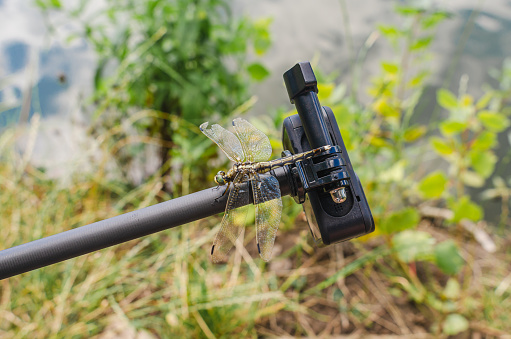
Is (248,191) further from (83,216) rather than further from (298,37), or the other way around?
(298,37)

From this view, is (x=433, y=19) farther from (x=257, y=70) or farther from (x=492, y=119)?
(x=257, y=70)

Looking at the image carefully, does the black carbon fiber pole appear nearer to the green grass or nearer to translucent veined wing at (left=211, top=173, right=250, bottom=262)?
translucent veined wing at (left=211, top=173, right=250, bottom=262)

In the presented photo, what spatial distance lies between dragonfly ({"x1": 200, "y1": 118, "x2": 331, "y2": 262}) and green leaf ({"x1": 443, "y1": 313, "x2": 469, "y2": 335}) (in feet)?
2.48

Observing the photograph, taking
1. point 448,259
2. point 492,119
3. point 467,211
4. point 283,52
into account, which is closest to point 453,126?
point 492,119

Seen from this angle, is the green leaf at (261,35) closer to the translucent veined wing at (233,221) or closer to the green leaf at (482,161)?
the green leaf at (482,161)

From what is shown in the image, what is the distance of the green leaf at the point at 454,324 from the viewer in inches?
34.0

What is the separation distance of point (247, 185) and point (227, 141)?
4.2 inches

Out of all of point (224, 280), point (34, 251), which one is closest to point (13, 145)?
point (224, 280)

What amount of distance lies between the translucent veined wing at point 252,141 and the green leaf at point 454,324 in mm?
771

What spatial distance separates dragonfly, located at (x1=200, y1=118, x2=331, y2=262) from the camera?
0.32 meters

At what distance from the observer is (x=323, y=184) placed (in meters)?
0.28

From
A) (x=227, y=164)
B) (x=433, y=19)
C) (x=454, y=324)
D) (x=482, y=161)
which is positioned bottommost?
(x=454, y=324)

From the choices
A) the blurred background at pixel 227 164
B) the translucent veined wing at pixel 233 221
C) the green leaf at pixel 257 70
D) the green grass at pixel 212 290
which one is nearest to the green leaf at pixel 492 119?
the blurred background at pixel 227 164

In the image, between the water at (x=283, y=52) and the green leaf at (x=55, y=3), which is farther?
the water at (x=283, y=52)
